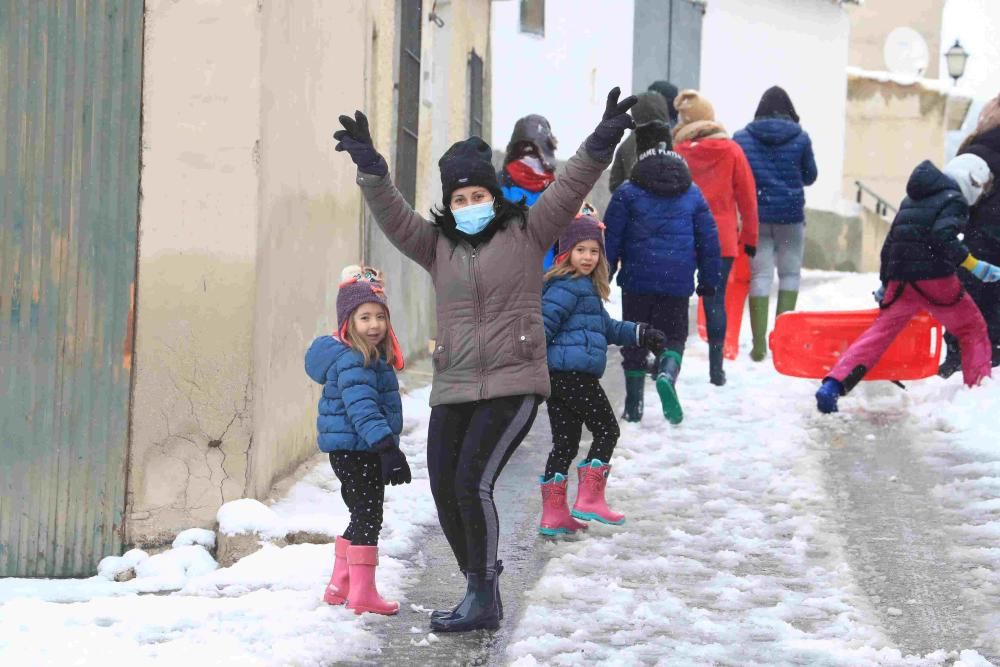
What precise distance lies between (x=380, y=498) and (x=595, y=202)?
16085 mm

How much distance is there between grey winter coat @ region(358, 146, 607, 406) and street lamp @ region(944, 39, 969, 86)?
23387mm

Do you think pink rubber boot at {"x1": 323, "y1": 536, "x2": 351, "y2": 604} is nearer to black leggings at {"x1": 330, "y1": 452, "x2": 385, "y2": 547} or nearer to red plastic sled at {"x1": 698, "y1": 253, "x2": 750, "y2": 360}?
black leggings at {"x1": 330, "y1": 452, "x2": 385, "y2": 547}

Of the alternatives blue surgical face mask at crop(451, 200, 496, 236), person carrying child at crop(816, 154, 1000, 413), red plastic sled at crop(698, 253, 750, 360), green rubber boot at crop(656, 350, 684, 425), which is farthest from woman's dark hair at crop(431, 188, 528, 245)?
red plastic sled at crop(698, 253, 750, 360)

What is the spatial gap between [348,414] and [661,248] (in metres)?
3.74

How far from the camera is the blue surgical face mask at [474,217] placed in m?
5.89

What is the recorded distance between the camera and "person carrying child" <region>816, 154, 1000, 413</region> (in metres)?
9.25

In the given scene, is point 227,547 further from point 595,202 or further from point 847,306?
point 595,202

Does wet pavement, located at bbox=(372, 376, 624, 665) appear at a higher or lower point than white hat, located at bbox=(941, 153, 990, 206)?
lower

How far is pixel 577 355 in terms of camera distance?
23.7ft

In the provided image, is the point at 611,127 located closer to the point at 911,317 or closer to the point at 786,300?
the point at 911,317

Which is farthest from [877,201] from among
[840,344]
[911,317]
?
[911,317]

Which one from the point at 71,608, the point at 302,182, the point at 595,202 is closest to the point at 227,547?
the point at 71,608

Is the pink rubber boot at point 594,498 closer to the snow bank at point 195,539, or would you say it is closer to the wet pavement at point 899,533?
the wet pavement at point 899,533

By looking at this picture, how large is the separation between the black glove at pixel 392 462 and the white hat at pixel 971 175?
513cm
